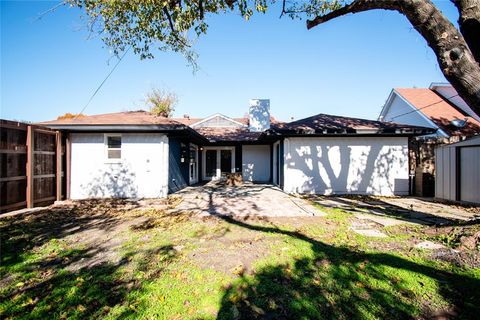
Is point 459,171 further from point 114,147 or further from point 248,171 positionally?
point 114,147

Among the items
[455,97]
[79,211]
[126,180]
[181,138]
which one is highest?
[455,97]

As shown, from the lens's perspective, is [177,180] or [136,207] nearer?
[136,207]

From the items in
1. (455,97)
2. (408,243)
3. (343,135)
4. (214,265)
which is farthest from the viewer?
(455,97)

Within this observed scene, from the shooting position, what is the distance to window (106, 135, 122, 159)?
1020cm

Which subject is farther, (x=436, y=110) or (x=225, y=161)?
(x=225, y=161)

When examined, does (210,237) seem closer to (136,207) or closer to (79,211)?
(136,207)

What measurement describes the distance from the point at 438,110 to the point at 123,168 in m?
19.3

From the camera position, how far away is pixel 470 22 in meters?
2.86

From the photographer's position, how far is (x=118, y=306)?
8.54ft

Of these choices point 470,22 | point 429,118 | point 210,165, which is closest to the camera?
point 470,22

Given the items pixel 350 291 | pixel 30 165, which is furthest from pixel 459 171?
pixel 30 165

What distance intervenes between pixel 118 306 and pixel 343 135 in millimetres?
10828

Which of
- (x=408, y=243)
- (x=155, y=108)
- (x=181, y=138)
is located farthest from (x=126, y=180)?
(x=155, y=108)

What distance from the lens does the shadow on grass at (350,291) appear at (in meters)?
2.49
